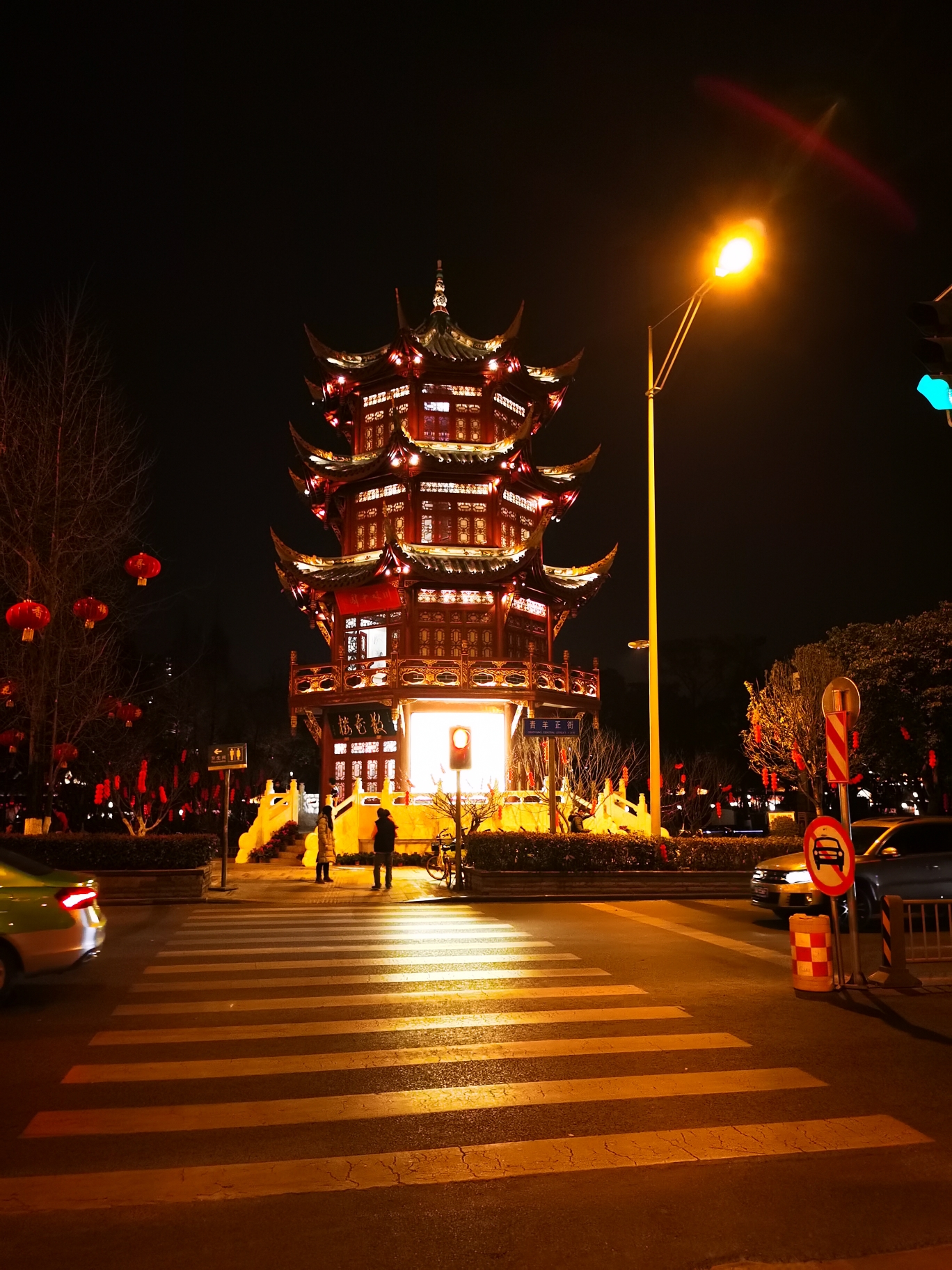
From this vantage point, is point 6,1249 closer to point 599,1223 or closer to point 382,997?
point 599,1223

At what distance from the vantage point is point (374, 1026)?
794cm

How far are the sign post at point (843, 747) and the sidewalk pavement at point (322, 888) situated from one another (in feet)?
31.9

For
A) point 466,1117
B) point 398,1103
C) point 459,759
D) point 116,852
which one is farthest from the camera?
point 459,759

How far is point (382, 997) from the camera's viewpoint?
9016mm

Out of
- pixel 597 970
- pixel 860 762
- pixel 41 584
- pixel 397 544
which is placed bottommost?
pixel 597 970

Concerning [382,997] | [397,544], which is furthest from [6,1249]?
[397,544]

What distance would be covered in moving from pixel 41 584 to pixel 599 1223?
743 inches

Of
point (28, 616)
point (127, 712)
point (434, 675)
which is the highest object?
point (434, 675)

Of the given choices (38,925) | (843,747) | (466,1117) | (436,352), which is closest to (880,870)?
(843,747)

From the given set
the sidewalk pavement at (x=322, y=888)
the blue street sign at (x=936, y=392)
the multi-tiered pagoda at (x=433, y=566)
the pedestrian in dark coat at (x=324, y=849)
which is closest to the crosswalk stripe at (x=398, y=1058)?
the blue street sign at (x=936, y=392)

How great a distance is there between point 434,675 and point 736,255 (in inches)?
804

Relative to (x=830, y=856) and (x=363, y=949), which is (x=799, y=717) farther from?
(x=830, y=856)

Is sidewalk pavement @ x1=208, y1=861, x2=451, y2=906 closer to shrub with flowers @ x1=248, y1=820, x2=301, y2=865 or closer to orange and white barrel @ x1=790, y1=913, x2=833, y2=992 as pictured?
shrub with flowers @ x1=248, y1=820, x2=301, y2=865

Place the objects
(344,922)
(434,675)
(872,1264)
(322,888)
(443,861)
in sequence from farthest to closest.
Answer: (434,675), (443,861), (322,888), (344,922), (872,1264)
